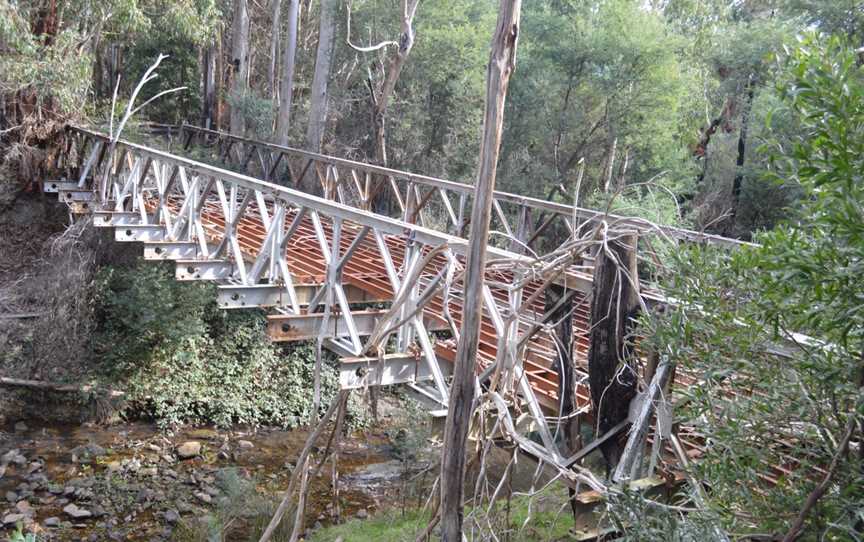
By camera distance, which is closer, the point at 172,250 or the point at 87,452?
the point at 172,250

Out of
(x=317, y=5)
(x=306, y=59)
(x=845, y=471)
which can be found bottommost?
(x=845, y=471)

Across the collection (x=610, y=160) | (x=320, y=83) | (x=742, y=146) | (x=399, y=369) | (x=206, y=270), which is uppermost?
(x=320, y=83)

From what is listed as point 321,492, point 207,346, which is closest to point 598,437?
point 321,492

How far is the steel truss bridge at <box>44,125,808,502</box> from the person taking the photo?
2475mm

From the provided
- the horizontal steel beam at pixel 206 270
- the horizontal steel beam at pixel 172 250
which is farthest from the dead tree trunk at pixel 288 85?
the horizontal steel beam at pixel 206 270

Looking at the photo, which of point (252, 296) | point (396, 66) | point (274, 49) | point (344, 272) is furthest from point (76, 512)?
point (274, 49)

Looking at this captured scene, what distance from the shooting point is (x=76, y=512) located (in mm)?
7645

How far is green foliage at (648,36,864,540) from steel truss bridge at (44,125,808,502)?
0.19 metres

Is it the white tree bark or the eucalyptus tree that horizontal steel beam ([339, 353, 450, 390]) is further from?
the white tree bark

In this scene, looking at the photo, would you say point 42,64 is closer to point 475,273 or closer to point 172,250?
point 172,250

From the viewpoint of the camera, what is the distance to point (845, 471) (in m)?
1.68

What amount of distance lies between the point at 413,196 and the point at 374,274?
2769 millimetres

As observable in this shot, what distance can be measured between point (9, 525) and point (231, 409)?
141 inches

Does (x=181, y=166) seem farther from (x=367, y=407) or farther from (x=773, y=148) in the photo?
(x=773, y=148)
